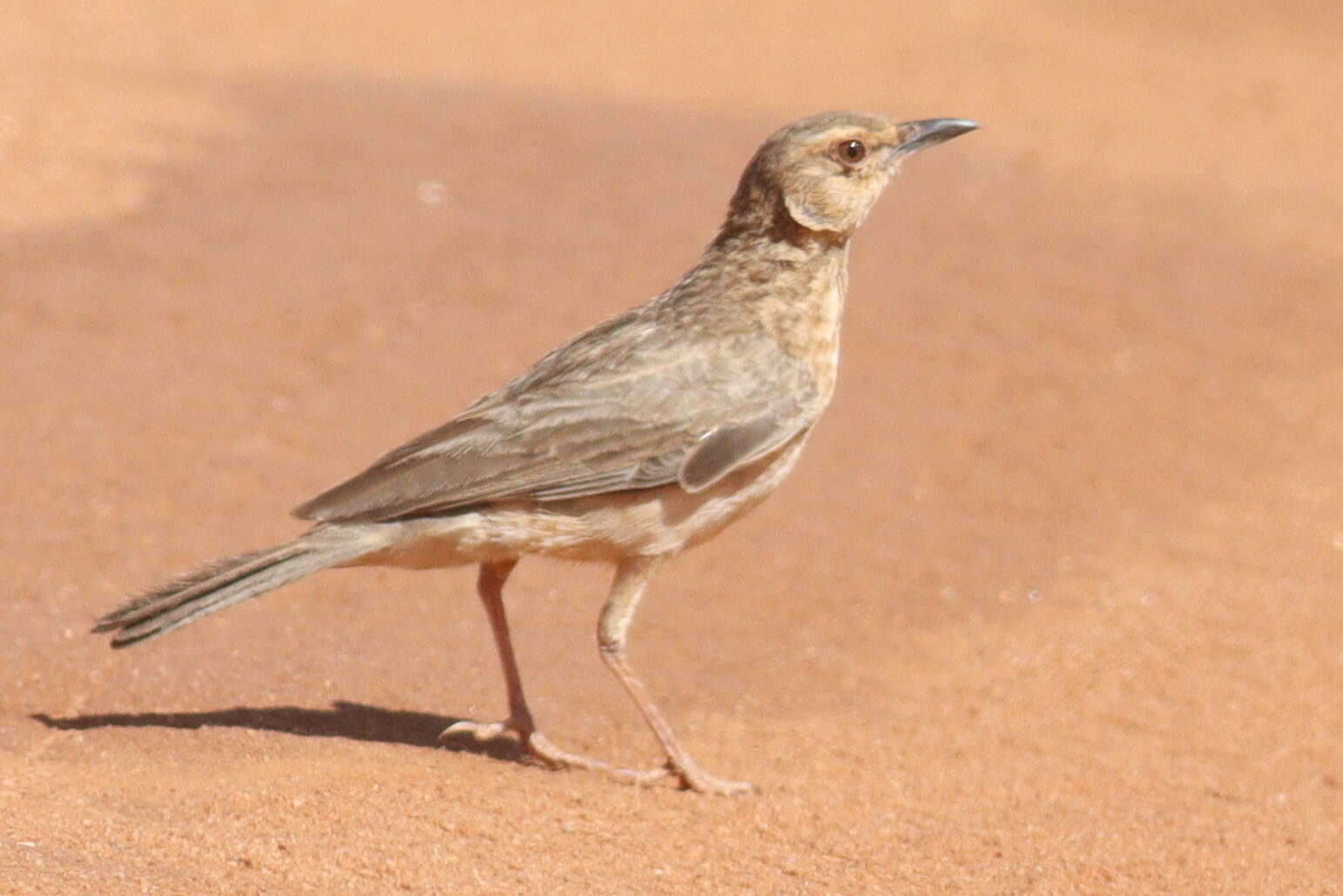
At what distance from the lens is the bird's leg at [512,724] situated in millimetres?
6387

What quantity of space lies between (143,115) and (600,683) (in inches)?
359

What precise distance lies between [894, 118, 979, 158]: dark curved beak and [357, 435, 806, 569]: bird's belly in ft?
4.12

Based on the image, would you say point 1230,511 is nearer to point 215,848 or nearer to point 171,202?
point 215,848

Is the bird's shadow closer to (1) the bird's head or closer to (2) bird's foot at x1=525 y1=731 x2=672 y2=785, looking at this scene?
(2) bird's foot at x1=525 y1=731 x2=672 y2=785

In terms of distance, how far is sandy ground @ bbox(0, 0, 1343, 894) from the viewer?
227 inches

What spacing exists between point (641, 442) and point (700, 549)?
3277mm

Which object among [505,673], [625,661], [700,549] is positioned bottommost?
[700,549]

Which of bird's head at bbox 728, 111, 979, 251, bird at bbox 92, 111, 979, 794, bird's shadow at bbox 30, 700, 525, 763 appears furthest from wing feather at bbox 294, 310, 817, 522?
bird's shadow at bbox 30, 700, 525, 763

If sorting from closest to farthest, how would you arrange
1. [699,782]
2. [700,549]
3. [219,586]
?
[219,586] → [699,782] → [700,549]

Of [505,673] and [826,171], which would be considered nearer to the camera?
[826,171]

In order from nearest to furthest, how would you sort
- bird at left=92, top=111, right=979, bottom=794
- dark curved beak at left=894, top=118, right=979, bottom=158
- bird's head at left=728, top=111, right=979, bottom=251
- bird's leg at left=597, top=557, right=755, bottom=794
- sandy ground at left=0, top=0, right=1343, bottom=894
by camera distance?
sandy ground at left=0, top=0, right=1343, bottom=894 < bird at left=92, top=111, right=979, bottom=794 < bird's leg at left=597, top=557, right=755, bottom=794 < bird's head at left=728, top=111, right=979, bottom=251 < dark curved beak at left=894, top=118, right=979, bottom=158

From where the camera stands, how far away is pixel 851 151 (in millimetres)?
6352

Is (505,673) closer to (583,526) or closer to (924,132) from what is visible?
(583,526)

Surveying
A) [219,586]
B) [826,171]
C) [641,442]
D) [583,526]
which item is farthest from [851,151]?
[219,586]
